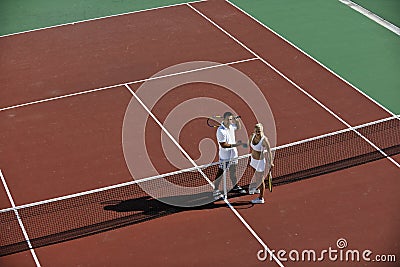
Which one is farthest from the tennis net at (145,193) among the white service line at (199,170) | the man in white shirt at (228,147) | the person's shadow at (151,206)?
the man in white shirt at (228,147)

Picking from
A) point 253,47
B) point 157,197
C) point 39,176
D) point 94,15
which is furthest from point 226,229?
point 94,15

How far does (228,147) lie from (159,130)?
3004mm

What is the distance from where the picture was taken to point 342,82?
61.5 feet

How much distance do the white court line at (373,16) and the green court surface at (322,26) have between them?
19cm

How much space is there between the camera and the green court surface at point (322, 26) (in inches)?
754

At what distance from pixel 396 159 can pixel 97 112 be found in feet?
22.9

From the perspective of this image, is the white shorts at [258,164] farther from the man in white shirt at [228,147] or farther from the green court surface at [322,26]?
the green court surface at [322,26]

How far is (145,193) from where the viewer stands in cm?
1476

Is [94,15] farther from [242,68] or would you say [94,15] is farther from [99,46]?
[242,68]

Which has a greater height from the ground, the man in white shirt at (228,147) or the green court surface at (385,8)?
the green court surface at (385,8)

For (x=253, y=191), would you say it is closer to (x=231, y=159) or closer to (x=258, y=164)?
(x=258, y=164)

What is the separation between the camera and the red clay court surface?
43.8 ft

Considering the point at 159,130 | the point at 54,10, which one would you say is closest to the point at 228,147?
the point at 159,130

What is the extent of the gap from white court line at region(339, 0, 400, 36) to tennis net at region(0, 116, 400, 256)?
17.9 ft
